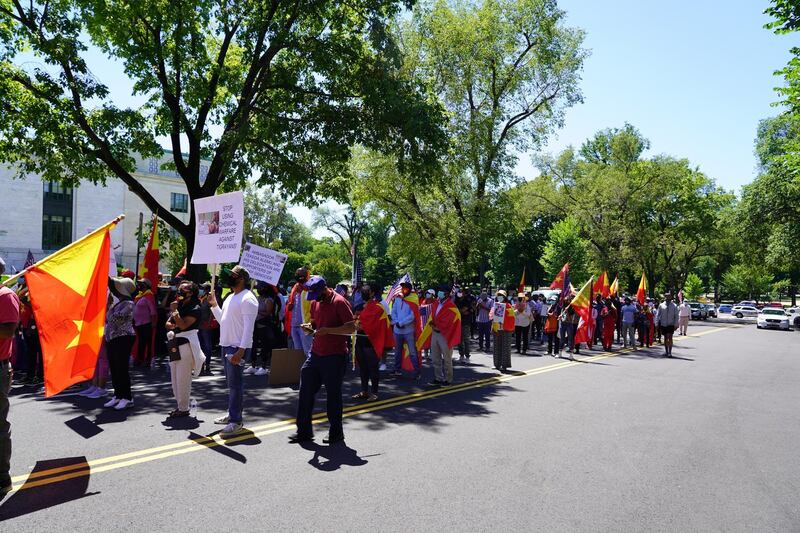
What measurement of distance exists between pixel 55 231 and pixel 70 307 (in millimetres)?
60673

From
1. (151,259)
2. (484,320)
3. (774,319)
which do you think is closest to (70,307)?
(151,259)

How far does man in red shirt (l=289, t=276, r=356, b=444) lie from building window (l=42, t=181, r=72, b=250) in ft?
195

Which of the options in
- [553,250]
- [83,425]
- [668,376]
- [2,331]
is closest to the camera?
[2,331]

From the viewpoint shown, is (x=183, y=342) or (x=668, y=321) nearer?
(x=183, y=342)

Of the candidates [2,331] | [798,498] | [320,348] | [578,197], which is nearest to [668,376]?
[798,498]

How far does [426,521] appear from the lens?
4312mm

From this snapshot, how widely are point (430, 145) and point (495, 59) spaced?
44.9 feet

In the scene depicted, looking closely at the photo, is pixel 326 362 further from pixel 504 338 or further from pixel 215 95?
pixel 215 95

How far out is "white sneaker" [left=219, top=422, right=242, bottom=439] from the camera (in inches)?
255

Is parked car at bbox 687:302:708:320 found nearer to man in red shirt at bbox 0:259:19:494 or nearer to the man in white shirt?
the man in white shirt

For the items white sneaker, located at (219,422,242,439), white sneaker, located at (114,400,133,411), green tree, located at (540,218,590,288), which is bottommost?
white sneaker, located at (219,422,242,439)

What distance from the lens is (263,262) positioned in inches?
373

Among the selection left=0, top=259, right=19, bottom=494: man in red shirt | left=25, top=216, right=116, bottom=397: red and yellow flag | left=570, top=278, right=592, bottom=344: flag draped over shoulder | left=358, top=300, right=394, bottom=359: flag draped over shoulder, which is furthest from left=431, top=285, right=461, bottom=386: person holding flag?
left=0, top=259, right=19, bottom=494: man in red shirt

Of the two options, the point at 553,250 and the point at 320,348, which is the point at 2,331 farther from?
the point at 553,250
